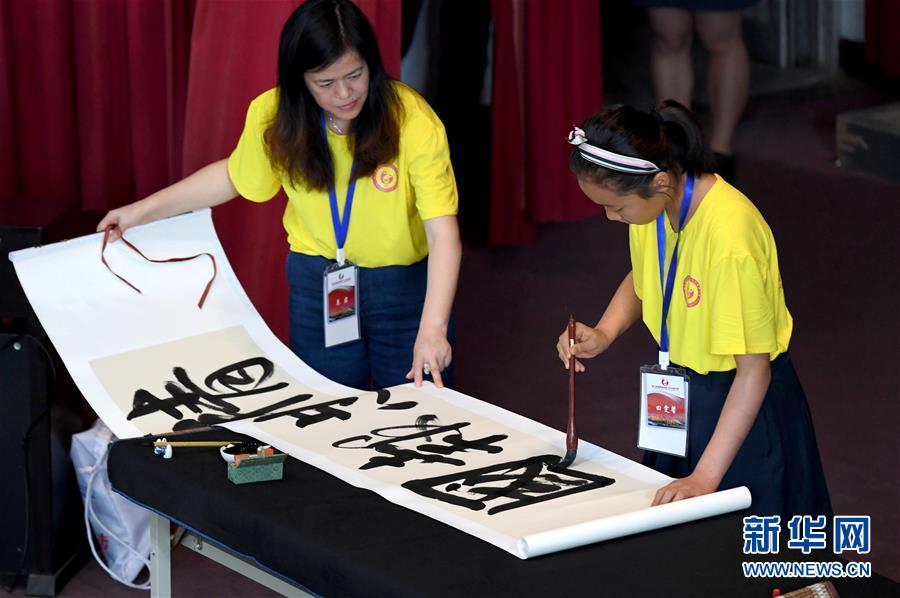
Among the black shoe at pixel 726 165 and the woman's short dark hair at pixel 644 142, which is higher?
the woman's short dark hair at pixel 644 142

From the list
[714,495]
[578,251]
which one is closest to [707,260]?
[714,495]

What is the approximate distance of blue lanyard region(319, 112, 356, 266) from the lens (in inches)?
105

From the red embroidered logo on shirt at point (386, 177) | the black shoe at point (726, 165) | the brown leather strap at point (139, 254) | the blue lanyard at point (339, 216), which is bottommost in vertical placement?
the black shoe at point (726, 165)

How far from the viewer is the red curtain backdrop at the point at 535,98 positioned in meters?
5.14

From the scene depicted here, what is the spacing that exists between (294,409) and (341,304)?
0.88 feet

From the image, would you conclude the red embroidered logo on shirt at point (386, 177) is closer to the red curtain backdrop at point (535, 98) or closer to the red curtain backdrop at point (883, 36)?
the red curtain backdrop at point (535, 98)

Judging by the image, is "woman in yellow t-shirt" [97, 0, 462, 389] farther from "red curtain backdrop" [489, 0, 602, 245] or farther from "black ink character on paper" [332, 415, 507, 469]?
"red curtain backdrop" [489, 0, 602, 245]

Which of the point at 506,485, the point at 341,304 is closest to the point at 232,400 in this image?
the point at 341,304

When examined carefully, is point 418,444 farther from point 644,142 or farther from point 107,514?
point 107,514

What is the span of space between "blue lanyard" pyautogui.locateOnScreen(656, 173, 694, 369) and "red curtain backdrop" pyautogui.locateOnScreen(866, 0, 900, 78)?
4981mm

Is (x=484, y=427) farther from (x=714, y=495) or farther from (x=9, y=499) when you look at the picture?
(x=9, y=499)

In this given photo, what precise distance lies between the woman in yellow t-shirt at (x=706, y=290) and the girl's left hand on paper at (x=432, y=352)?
0.30 meters

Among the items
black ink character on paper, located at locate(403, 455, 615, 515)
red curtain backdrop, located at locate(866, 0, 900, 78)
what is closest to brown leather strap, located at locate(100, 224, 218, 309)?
black ink character on paper, located at locate(403, 455, 615, 515)

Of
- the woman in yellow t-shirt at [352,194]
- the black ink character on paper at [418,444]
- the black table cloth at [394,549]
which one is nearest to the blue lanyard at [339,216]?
the woman in yellow t-shirt at [352,194]
